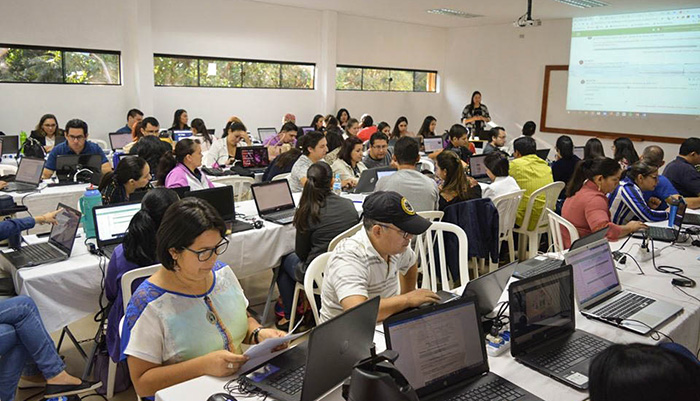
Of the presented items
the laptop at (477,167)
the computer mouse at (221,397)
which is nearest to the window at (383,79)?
the laptop at (477,167)

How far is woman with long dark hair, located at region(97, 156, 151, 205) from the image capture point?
140 inches

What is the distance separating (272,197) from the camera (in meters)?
4.36

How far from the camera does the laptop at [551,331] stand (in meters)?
1.95

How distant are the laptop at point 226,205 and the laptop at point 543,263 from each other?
6.31 feet

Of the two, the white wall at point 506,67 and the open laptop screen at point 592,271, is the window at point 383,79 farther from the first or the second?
the open laptop screen at point 592,271

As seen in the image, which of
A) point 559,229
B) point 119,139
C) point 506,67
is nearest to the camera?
point 559,229

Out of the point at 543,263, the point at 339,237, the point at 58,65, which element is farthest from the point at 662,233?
the point at 58,65

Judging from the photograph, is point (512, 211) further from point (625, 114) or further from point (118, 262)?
point (625, 114)

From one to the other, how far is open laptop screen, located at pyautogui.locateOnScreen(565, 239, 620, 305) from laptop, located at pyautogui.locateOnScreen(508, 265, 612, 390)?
0.65 ft

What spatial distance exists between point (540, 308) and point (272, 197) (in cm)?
268

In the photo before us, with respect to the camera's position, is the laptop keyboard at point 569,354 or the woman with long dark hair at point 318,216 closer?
the laptop keyboard at point 569,354

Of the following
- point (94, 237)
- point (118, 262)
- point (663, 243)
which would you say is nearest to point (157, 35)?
point (94, 237)

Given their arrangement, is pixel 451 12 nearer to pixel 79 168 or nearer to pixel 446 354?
pixel 79 168

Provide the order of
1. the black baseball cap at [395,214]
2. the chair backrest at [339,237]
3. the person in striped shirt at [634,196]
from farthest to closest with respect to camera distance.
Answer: the person in striped shirt at [634,196]
the chair backrest at [339,237]
the black baseball cap at [395,214]
